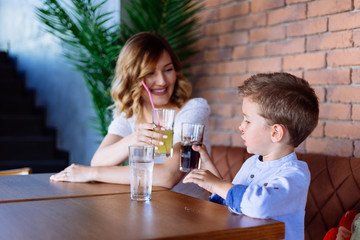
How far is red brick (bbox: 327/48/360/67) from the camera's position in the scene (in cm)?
215

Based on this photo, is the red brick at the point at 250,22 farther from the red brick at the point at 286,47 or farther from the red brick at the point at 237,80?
the red brick at the point at 237,80

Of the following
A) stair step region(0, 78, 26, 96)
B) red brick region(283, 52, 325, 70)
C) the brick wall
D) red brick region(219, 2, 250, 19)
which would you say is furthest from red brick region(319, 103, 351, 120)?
stair step region(0, 78, 26, 96)

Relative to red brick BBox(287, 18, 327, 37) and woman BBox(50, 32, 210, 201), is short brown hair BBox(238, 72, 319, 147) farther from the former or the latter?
red brick BBox(287, 18, 327, 37)

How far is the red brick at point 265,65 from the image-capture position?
264 cm

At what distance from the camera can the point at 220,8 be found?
3107 millimetres

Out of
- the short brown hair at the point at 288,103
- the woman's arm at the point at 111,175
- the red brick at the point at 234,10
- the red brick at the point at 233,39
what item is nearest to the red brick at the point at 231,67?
the red brick at the point at 233,39

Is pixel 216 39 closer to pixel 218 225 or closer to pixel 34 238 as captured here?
pixel 218 225

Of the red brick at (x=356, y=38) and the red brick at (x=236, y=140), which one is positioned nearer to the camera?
the red brick at (x=356, y=38)

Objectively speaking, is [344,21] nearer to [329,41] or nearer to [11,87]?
[329,41]

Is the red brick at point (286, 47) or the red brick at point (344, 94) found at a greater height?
the red brick at point (286, 47)

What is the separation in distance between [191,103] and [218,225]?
1.28 meters

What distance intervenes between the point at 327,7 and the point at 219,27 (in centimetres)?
97

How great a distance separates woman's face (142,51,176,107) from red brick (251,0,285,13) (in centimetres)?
→ 83

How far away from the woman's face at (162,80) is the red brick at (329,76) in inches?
31.2
